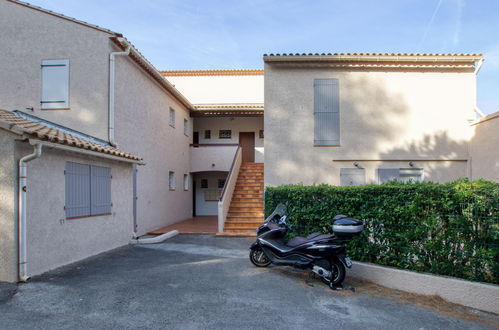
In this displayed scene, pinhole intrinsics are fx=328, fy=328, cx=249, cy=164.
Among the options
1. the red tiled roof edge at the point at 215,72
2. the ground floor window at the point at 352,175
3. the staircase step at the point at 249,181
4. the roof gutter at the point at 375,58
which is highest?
the red tiled roof edge at the point at 215,72

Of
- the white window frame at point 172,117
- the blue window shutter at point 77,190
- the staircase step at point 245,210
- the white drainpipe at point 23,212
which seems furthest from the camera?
the white window frame at point 172,117

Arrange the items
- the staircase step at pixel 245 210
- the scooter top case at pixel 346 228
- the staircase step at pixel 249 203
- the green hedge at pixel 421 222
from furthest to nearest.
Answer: the staircase step at pixel 249 203 → the staircase step at pixel 245 210 → the scooter top case at pixel 346 228 → the green hedge at pixel 421 222

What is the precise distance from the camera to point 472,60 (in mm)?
10914

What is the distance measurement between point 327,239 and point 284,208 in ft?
4.45

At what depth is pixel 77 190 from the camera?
280 inches

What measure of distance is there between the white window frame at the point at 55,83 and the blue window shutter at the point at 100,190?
3017mm

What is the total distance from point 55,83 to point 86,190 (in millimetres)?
4294

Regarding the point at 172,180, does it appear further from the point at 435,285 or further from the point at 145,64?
the point at 435,285

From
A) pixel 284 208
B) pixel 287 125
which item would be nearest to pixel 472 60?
pixel 287 125

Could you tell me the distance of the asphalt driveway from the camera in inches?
155

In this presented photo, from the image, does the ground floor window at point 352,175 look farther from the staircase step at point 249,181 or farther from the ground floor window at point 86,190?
the ground floor window at point 86,190

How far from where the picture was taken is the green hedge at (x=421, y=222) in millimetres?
4727

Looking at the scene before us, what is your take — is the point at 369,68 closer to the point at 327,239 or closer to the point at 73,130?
the point at 327,239

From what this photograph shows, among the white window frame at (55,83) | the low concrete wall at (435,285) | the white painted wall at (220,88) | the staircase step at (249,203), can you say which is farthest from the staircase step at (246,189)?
the low concrete wall at (435,285)
